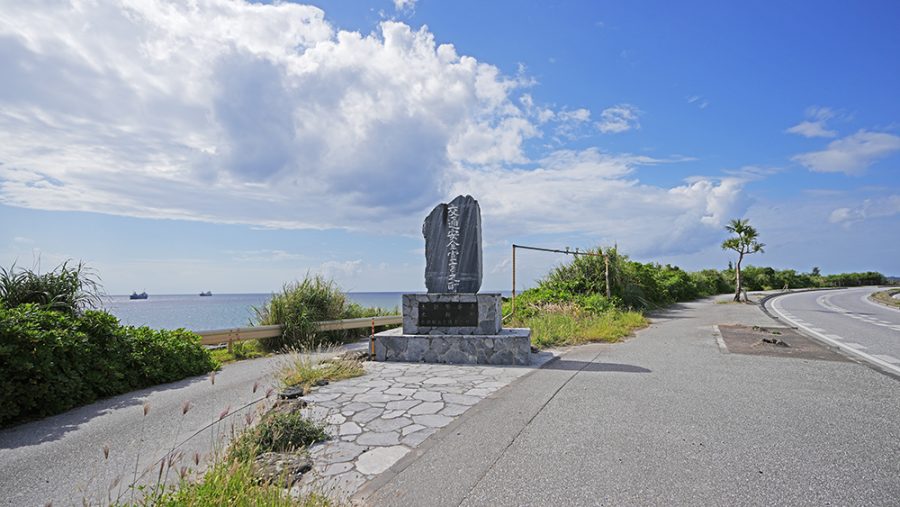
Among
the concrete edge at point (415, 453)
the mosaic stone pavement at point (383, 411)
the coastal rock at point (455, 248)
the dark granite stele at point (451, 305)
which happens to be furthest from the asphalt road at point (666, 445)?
the coastal rock at point (455, 248)

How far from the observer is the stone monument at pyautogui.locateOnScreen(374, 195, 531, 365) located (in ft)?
28.5

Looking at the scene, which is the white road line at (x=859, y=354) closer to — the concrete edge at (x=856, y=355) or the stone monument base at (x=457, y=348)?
the concrete edge at (x=856, y=355)

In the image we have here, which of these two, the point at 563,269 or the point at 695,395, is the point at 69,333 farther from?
the point at 563,269

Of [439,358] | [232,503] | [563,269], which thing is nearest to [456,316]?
[439,358]

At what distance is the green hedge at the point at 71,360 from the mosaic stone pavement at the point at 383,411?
2.73 m

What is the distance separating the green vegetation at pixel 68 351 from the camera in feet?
17.0

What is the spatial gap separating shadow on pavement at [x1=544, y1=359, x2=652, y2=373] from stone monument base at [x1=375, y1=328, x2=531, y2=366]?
59cm

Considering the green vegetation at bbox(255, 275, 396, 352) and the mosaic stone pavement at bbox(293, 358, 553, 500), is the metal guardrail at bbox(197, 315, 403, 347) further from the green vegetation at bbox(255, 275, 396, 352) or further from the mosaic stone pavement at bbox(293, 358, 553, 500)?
the mosaic stone pavement at bbox(293, 358, 553, 500)

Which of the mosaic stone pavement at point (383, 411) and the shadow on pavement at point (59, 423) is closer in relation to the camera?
the mosaic stone pavement at point (383, 411)

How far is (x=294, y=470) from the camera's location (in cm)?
358

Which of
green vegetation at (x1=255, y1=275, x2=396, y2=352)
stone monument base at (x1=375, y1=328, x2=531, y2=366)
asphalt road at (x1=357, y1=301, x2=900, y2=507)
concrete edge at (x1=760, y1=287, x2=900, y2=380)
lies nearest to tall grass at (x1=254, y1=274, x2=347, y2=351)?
green vegetation at (x1=255, y1=275, x2=396, y2=352)

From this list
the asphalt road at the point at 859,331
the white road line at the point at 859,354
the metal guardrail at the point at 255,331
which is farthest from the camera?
the metal guardrail at the point at 255,331

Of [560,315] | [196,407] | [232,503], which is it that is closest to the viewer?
[232,503]

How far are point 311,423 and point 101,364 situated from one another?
11.9ft
